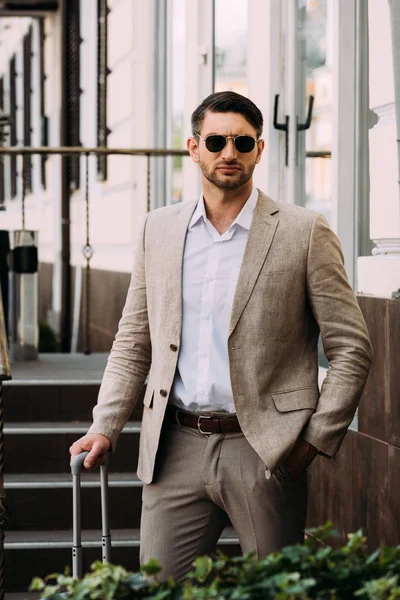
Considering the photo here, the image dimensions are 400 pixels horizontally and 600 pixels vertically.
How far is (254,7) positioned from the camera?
678cm

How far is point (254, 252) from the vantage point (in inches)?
126

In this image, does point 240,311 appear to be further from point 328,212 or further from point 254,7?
point 254,7

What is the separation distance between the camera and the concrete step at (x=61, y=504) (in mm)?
6047

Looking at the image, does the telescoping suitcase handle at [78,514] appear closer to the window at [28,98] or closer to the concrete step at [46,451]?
the concrete step at [46,451]

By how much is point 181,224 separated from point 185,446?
62 cm

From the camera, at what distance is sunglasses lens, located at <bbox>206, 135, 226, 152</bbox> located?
3.13m

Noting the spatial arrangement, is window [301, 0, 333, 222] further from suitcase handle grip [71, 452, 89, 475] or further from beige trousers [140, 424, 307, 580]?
suitcase handle grip [71, 452, 89, 475]

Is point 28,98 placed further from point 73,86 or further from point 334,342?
point 334,342

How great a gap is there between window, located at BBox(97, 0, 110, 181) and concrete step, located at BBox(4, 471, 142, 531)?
5.78 m

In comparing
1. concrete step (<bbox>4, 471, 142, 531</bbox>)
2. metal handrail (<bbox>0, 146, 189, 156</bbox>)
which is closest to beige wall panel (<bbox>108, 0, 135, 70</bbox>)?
metal handrail (<bbox>0, 146, 189, 156</bbox>)

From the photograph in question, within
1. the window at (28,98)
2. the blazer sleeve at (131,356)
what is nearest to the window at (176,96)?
the blazer sleeve at (131,356)

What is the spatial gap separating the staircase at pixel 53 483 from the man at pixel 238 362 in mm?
2549

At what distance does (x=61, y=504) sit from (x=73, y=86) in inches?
352

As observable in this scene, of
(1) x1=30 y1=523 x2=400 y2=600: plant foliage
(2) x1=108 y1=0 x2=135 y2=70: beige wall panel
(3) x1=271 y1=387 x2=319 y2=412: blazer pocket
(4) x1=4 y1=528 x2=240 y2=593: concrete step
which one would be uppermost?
(2) x1=108 y1=0 x2=135 y2=70: beige wall panel
